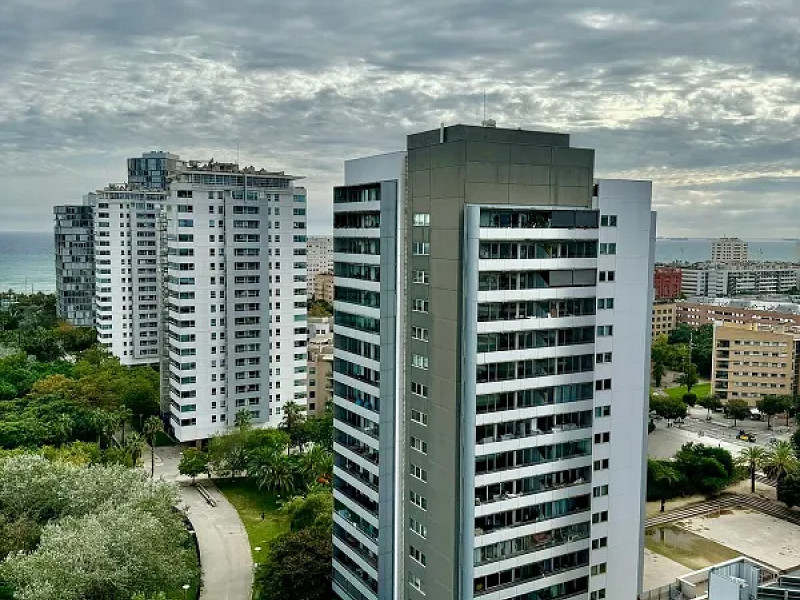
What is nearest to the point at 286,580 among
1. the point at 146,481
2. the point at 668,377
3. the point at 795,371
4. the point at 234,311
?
the point at 146,481

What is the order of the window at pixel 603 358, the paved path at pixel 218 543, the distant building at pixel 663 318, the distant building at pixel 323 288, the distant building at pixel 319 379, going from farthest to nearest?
the distant building at pixel 323 288
the distant building at pixel 663 318
the distant building at pixel 319 379
the paved path at pixel 218 543
the window at pixel 603 358

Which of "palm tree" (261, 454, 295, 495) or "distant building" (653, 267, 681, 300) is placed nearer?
"palm tree" (261, 454, 295, 495)

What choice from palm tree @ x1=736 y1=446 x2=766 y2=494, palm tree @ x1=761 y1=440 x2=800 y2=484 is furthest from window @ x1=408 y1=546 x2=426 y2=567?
palm tree @ x1=736 y1=446 x2=766 y2=494

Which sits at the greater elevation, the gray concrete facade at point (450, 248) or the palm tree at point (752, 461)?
the gray concrete facade at point (450, 248)

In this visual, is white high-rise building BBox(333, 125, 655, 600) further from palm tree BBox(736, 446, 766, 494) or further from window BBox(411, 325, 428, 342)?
palm tree BBox(736, 446, 766, 494)

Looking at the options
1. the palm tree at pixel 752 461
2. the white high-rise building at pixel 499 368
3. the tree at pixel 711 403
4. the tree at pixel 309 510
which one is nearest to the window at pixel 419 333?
the white high-rise building at pixel 499 368

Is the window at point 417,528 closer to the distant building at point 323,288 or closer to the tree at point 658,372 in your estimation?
the tree at point 658,372

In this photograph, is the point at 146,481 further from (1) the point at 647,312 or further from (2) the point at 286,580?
(1) the point at 647,312
